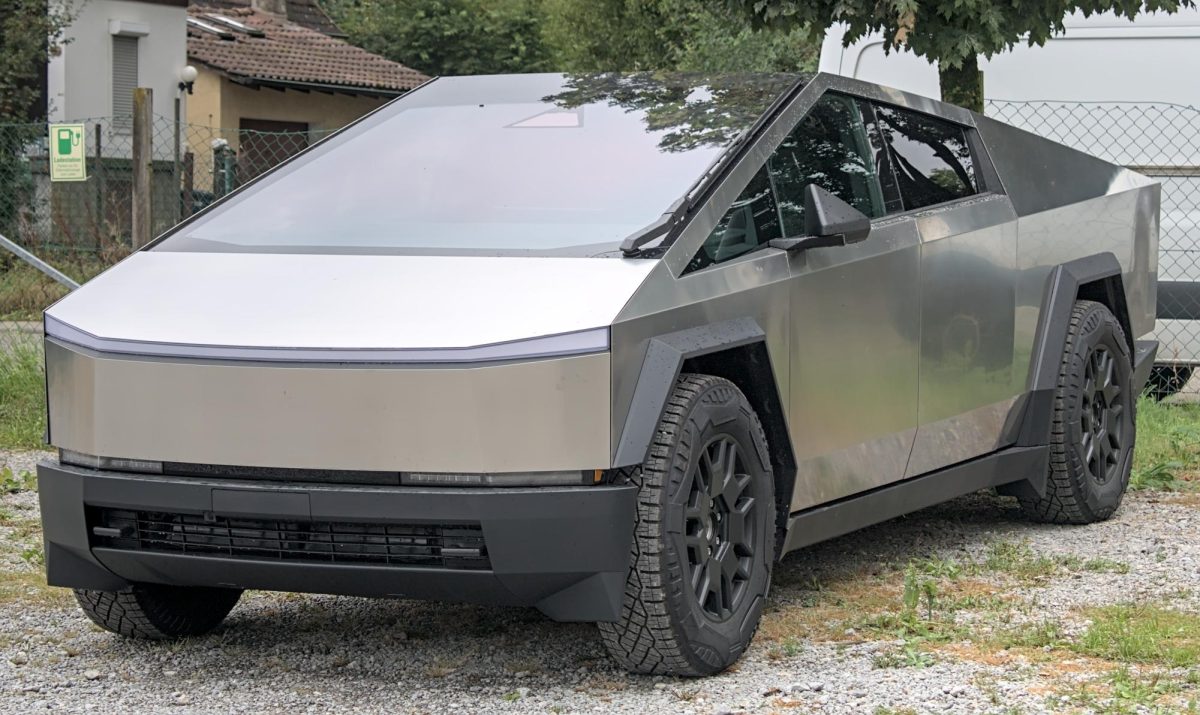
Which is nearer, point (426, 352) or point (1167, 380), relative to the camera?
point (426, 352)

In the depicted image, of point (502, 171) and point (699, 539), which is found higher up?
point (502, 171)

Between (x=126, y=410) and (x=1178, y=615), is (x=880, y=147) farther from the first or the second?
(x=126, y=410)

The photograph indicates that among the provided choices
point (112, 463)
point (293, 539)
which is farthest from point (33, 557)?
point (293, 539)

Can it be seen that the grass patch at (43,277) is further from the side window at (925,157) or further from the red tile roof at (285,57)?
the red tile roof at (285,57)

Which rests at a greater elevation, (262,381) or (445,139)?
(445,139)

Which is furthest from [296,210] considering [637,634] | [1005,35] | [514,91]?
[1005,35]

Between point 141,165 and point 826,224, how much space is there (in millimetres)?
6122

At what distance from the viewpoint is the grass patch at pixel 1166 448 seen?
23.7 ft

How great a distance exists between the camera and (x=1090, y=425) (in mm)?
6301

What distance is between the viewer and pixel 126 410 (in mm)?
4020

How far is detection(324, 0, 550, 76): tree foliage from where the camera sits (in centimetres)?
4709

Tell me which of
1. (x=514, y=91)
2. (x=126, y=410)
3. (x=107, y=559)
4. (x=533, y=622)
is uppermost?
(x=514, y=91)

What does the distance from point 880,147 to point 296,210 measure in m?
1.88

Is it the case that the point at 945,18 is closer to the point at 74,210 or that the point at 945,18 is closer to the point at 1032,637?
the point at 1032,637
